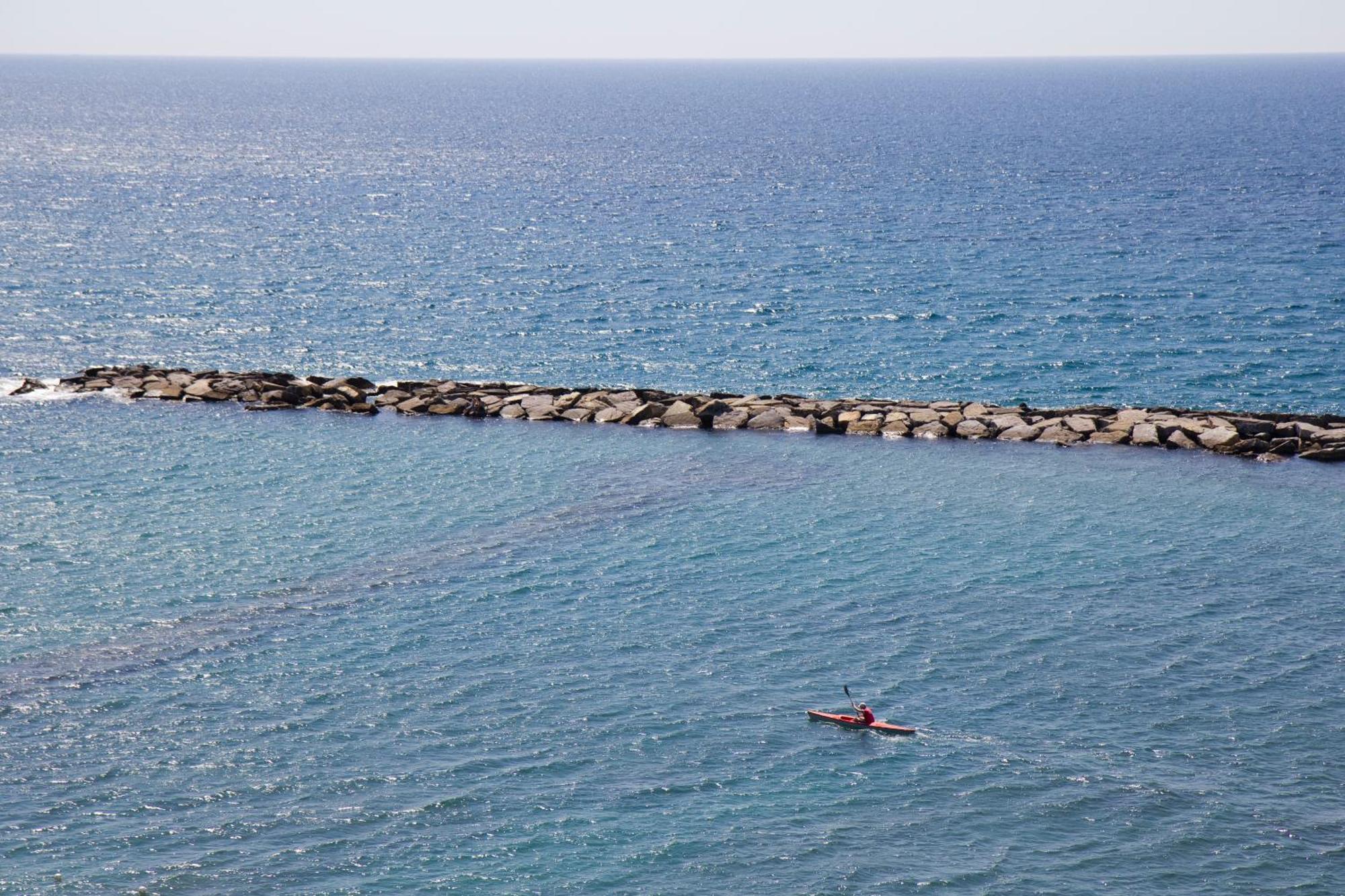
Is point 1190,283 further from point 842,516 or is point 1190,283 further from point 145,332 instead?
point 145,332

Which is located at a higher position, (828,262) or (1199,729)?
(828,262)

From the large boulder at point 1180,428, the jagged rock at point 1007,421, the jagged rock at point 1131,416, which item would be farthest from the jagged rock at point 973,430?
the large boulder at point 1180,428

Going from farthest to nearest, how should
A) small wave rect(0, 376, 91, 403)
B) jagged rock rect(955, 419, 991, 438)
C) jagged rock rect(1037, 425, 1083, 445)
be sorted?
1. small wave rect(0, 376, 91, 403)
2. jagged rock rect(955, 419, 991, 438)
3. jagged rock rect(1037, 425, 1083, 445)

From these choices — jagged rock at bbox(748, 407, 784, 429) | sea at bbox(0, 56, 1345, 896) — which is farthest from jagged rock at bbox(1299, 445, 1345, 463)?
jagged rock at bbox(748, 407, 784, 429)

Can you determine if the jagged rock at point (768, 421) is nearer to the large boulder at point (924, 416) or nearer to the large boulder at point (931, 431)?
the large boulder at point (924, 416)

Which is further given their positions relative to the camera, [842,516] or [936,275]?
[936,275]

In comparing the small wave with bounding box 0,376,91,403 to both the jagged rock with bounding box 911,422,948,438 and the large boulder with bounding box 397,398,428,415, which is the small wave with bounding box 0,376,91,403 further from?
the jagged rock with bounding box 911,422,948,438

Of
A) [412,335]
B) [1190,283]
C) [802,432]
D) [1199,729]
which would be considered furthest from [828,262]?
[1199,729]
